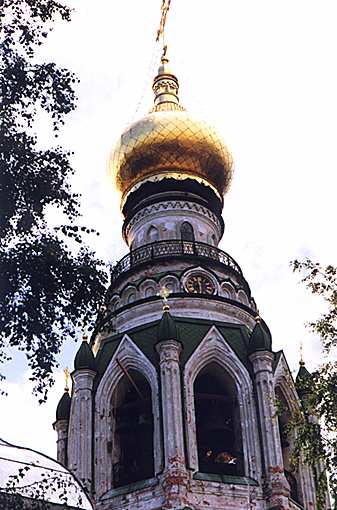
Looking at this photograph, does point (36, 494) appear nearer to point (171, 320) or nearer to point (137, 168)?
point (171, 320)

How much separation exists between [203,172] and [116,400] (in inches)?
285

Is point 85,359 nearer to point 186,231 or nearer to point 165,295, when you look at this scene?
point 165,295

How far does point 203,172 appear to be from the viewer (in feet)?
83.1

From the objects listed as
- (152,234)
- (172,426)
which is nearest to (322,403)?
(172,426)

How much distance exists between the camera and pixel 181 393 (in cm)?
1939

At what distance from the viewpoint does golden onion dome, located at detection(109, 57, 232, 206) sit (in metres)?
25.1

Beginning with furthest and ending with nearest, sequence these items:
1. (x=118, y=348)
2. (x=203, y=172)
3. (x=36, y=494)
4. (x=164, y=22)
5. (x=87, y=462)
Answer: (x=164, y=22) → (x=203, y=172) → (x=118, y=348) → (x=87, y=462) → (x=36, y=494)

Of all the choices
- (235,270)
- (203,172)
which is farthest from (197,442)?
(203,172)

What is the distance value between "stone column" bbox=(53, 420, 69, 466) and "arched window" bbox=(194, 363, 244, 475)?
3.00 meters

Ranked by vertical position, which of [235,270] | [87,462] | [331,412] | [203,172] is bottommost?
[331,412]

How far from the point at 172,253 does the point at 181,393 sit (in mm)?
4808

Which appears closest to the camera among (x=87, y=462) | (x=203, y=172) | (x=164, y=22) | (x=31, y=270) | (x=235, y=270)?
(x=31, y=270)

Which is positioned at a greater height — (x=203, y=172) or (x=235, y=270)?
(x=203, y=172)

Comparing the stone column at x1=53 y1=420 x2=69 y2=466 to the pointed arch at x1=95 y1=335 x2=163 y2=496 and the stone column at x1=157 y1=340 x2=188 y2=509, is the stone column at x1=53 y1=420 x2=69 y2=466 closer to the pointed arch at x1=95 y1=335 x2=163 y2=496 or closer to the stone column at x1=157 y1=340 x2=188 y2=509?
the pointed arch at x1=95 y1=335 x2=163 y2=496
